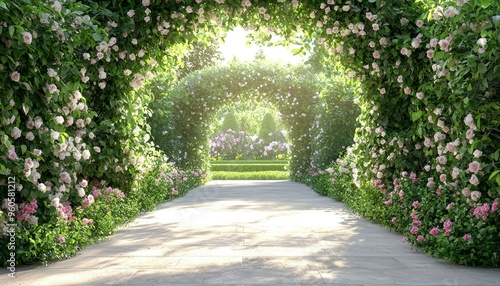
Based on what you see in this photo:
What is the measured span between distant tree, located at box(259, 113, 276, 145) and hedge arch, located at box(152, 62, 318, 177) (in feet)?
58.7

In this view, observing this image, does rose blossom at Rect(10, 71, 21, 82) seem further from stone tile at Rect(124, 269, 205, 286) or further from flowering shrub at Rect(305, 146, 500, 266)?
flowering shrub at Rect(305, 146, 500, 266)

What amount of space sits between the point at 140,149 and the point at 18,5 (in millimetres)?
3193

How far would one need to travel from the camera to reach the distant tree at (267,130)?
3425 centimetres

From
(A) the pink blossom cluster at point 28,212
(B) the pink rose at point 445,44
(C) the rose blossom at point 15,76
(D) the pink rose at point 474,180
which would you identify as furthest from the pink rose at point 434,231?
(C) the rose blossom at point 15,76

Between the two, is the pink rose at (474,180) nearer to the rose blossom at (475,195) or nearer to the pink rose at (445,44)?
the rose blossom at (475,195)

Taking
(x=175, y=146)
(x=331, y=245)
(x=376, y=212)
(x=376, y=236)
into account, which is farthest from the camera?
(x=175, y=146)

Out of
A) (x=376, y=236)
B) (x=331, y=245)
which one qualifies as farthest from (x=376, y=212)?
(x=331, y=245)

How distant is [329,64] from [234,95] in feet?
27.3

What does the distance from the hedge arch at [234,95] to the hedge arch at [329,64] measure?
758 centimetres

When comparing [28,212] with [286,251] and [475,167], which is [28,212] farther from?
[475,167]

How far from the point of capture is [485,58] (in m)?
4.43

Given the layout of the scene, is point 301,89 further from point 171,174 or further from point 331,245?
point 331,245

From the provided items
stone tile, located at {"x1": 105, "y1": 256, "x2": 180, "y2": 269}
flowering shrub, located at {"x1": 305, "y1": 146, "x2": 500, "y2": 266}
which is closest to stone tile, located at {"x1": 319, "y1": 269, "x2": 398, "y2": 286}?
flowering shrub, located at {"x1": 305, "y1": 146, "x2": 500, "y2": 266}

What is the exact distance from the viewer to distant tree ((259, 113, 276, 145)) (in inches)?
1348
